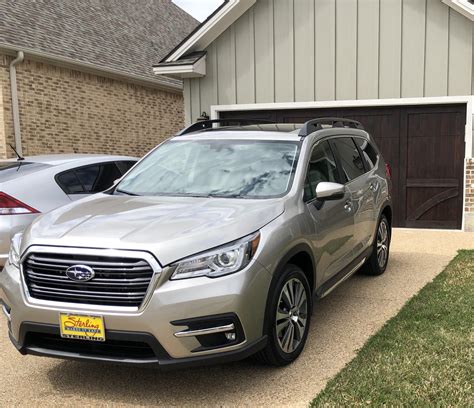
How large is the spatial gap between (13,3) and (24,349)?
11.9m

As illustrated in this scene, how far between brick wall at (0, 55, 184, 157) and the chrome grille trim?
8.80 meters

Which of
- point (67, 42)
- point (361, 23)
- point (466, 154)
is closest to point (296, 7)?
point (361, 23)

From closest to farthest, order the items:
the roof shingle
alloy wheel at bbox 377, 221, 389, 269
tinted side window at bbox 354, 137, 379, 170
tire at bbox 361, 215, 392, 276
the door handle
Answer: the door handle < tinted side window at bbox 354, 137, 379, 170 < tire at bbox 361, 215, 392, 276 < alloy wheel at bbox 377, 221, 389, 269 < the roof shingle

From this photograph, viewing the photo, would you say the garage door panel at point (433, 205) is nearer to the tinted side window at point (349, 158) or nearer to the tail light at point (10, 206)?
the tinted side window at point (349, 158)

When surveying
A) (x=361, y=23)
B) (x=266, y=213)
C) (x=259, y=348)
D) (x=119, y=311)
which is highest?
(x=361, y=23)

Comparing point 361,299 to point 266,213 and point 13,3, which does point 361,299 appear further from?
point 13,3

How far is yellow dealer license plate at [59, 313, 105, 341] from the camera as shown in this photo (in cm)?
328

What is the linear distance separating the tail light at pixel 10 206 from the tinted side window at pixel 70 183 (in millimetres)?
604

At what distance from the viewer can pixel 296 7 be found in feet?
33.5

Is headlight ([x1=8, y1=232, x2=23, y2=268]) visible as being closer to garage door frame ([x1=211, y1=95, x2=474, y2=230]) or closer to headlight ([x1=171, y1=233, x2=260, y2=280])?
headlight ([x1=171, y1=233, x2=260, y2=280])

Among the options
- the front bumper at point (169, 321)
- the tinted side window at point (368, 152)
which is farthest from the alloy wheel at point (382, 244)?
the front bumper at point (169, 321)

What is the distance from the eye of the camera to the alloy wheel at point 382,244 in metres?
6.52

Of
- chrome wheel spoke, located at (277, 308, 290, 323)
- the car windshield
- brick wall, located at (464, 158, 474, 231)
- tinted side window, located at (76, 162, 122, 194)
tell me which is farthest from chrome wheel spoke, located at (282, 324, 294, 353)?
brick wall, located at (464, 158, 474, 231)

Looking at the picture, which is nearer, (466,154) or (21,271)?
(21,271)
